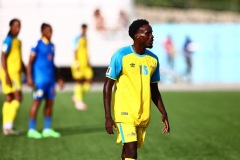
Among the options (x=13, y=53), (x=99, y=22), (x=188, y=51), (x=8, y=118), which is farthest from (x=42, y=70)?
(x=188, y=51)

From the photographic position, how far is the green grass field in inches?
477

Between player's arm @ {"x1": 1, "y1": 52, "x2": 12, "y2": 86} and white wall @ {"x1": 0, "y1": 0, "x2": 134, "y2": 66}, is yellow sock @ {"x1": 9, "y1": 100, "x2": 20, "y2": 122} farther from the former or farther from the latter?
white wall @ {"x1": 0, "y1": 0, "x2": 134, "y2": 66}

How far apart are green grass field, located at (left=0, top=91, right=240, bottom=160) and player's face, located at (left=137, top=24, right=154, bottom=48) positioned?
3578mm

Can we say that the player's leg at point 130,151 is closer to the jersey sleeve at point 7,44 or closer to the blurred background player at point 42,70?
the blurred background player at point 42,70

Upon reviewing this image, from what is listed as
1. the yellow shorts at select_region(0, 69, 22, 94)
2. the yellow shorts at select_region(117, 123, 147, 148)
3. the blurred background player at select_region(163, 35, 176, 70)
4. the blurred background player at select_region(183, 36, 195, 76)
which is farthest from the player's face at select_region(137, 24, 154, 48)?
the blurred background player at select_region(163, 35, 176, 70)

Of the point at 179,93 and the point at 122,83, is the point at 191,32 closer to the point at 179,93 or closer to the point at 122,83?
the point at 179,93

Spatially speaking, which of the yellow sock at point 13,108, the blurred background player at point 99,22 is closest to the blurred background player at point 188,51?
the blurred background player at point 99,22

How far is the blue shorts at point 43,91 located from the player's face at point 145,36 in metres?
6.04

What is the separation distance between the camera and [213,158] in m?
11.7

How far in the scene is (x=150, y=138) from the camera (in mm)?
14508

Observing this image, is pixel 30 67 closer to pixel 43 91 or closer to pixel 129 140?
pixel 43 91

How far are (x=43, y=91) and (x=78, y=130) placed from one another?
73.3 inches

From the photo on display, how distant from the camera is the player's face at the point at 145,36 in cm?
848

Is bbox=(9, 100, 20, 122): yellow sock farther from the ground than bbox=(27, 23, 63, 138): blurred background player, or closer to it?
closer to it
